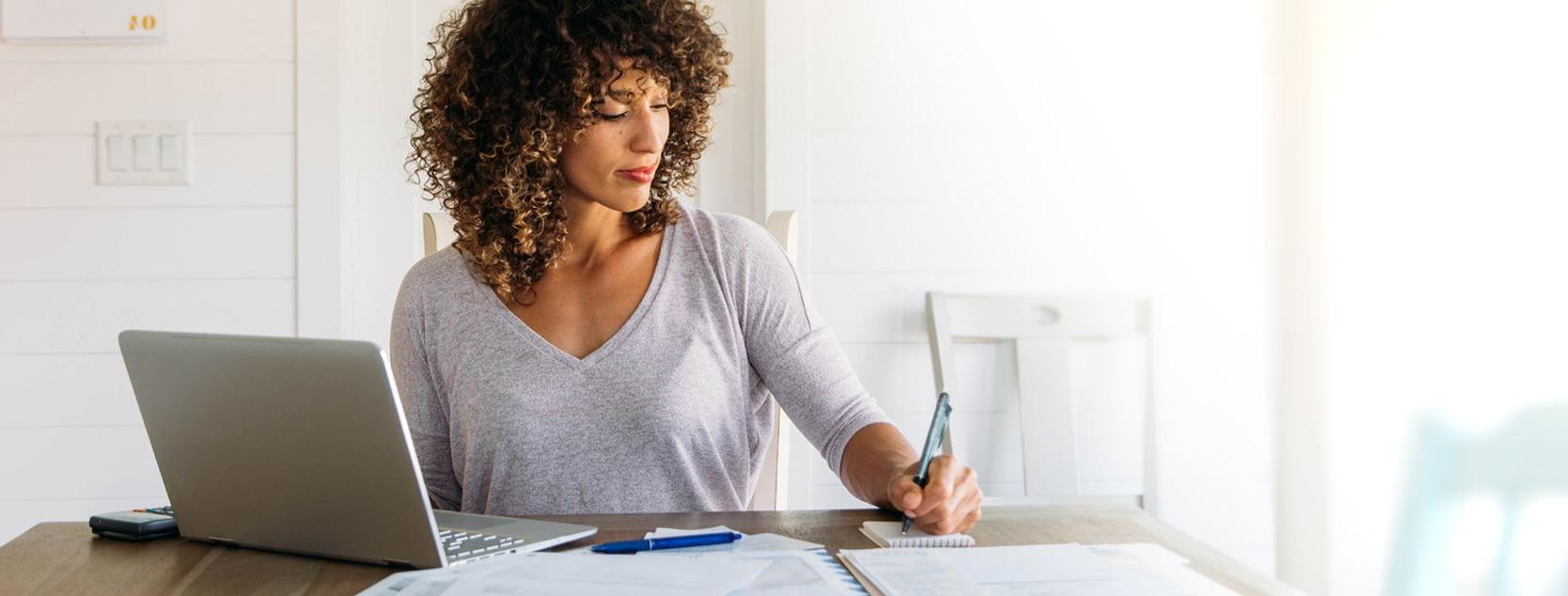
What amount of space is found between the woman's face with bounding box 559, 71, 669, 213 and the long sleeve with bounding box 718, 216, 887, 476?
129mm

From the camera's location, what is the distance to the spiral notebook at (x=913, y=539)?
103cm

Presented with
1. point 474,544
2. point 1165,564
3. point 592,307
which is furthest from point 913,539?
point 592,307

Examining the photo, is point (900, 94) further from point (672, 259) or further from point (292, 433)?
point (292, 433)

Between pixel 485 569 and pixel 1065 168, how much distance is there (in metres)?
1.70

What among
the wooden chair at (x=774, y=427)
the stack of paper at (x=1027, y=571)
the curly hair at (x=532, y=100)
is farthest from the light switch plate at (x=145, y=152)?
the stack of paper at (x=1027, y=571)

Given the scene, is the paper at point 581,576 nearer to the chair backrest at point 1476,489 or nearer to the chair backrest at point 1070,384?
the chair backrest at point 1476,489

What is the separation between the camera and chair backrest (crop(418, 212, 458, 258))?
1702 mm

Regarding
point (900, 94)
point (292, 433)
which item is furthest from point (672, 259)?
point (900, 94)

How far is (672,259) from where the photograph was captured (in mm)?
1497

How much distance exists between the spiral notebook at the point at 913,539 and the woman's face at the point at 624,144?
534 millimetres

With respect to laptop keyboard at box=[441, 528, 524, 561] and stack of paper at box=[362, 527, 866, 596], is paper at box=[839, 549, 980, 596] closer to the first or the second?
stack of paper at box=[362, 527, 866, 596]

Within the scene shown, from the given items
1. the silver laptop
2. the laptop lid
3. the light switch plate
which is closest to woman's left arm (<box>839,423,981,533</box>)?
the silver laptop

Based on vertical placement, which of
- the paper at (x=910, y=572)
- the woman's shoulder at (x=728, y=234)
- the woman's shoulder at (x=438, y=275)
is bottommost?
the paper at (x=910, y=572)

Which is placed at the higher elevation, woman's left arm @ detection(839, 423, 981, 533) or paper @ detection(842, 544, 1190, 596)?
woman's left arm @ detection(839, 423, 981, 533)
